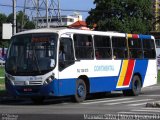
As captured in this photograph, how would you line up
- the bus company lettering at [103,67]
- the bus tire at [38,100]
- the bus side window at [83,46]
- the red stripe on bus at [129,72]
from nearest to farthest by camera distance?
the bus side window at [83,46]
the bus tire at [38,100]
the bus company lettering at [103,67]
the red stripe on bus at [129,72]

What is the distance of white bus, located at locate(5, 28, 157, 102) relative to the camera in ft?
66.2

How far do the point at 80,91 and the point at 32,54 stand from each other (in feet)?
8.49

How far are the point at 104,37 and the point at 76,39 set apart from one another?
7.97 feet

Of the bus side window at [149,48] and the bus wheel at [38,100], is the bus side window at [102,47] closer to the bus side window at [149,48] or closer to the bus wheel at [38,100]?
the bus wheel at [38,100]

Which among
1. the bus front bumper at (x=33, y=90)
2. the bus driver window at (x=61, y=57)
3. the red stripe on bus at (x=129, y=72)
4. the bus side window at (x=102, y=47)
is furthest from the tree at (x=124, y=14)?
the bus front bumper at (x=33, y=90)

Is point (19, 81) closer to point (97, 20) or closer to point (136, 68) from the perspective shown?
point (136, 68)

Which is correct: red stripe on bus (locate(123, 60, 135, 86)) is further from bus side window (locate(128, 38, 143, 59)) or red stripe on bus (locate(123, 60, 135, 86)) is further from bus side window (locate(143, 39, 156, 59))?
bus side window (locate(143, 39, 156, 59))

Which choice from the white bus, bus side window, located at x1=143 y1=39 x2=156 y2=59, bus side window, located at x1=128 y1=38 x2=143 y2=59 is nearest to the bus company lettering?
the white bus

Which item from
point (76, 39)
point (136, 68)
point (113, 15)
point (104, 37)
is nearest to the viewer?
point (76, 39)

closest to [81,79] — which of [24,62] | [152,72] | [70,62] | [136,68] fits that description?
[70,62]

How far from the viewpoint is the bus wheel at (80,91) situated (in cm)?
2138

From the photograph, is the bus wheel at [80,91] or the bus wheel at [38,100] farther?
the bus wheel at [38,100]

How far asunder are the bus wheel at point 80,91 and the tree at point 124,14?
61.7m

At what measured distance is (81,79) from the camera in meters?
21.8
